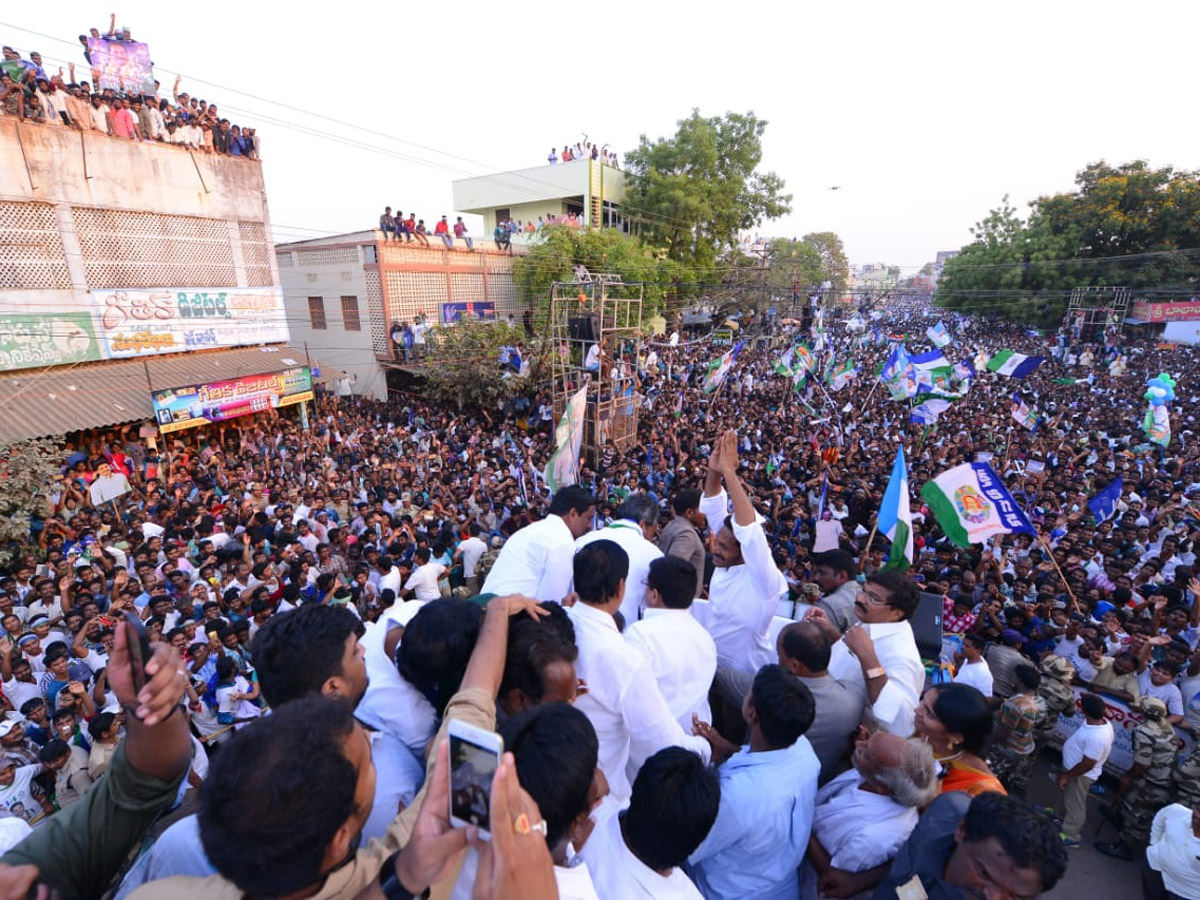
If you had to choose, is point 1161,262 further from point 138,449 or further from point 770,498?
point 138,449

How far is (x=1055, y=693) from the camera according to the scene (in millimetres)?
4211

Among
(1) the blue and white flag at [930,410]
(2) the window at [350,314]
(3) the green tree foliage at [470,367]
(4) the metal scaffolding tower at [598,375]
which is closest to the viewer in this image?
(1) the blue and white flag at [930,410]

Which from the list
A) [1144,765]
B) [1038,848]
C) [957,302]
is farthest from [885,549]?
[957,302]

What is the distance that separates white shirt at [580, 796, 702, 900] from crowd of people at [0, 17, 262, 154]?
14930mm

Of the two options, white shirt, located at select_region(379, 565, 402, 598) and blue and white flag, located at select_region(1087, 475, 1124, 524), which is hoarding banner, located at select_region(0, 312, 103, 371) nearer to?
white shirt, located at select_region(379, 565, 402, 598)

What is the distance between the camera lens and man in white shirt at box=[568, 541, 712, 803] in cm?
197

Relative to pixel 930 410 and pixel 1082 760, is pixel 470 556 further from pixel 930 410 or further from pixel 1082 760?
pixel 930 410

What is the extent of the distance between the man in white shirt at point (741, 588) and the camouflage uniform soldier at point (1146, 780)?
278cm

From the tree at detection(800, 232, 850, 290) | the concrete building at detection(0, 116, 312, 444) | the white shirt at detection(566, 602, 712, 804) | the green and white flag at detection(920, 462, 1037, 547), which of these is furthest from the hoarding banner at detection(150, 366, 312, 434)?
the tree at detection(800, 232, 850, 290)

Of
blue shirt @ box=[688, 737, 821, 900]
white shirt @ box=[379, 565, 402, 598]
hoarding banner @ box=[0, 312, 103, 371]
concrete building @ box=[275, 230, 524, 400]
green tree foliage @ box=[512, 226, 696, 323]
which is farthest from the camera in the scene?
green tree foliage @ box=[512, 226, 696, 323]

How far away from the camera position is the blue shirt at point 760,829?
1946 millimetres

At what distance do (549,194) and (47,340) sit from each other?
20818mm

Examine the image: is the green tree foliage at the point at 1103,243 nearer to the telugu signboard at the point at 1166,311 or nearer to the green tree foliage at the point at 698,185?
the telugu signboard at the point at 1166,311

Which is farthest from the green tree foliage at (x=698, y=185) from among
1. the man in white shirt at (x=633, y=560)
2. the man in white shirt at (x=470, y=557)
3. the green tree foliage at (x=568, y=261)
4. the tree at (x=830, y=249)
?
the tree at (x=830, y=249)
